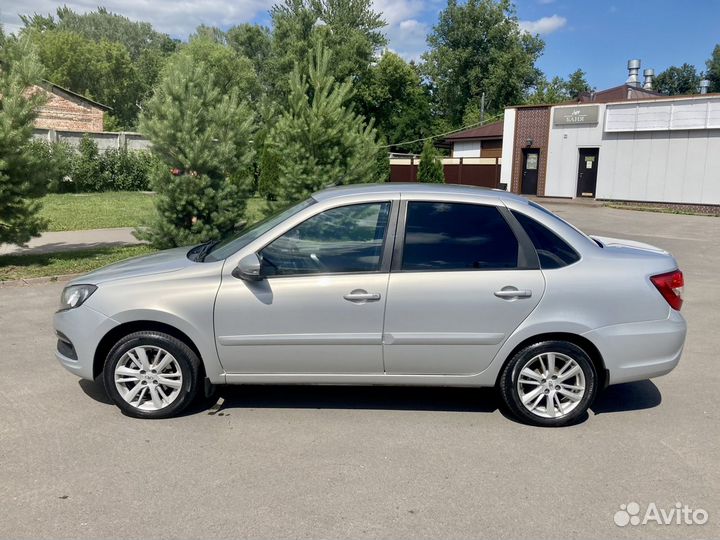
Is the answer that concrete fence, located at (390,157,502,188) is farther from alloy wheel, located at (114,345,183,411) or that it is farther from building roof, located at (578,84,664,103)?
alloy wheel, located at (114,345,183,411)

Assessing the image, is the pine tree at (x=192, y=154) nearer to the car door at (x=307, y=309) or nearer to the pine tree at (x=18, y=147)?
the pine tree at (x=18, y=147)

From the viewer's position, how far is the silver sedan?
14.5 feet

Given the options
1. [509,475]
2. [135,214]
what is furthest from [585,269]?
[135,214]

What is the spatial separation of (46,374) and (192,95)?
A: 249 inches

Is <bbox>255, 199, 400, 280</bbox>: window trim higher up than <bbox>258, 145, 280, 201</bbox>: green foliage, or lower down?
lower down

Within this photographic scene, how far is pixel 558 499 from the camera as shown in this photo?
3.57 m

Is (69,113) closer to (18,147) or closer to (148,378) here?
(18,147)

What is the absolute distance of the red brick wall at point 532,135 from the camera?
106 feet

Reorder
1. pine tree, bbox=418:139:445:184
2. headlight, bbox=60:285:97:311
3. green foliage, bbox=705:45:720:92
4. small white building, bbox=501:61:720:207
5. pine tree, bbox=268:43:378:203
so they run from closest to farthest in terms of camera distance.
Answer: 1. headlight, bbox=60:285:97:311
2. pine tree, bbox=268:43:378:203
3. small white building, bbox=501:61:720:207
4. pine tree, bbox=418:139:445:184
5. green foliage, bbox=705:45:720:92

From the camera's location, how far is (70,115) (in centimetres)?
3747

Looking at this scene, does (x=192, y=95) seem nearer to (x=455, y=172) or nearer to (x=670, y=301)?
(x=670, y=301)

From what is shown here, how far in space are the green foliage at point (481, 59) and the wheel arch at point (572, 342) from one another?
71.3 m

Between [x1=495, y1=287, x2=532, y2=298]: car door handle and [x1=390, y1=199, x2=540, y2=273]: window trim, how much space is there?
0.15 m

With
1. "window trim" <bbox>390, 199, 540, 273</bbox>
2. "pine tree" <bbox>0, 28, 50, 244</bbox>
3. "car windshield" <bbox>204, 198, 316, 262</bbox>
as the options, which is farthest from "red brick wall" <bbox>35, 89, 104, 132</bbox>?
"window trim" <bbox>390, 199, 540, 273</bbox>
